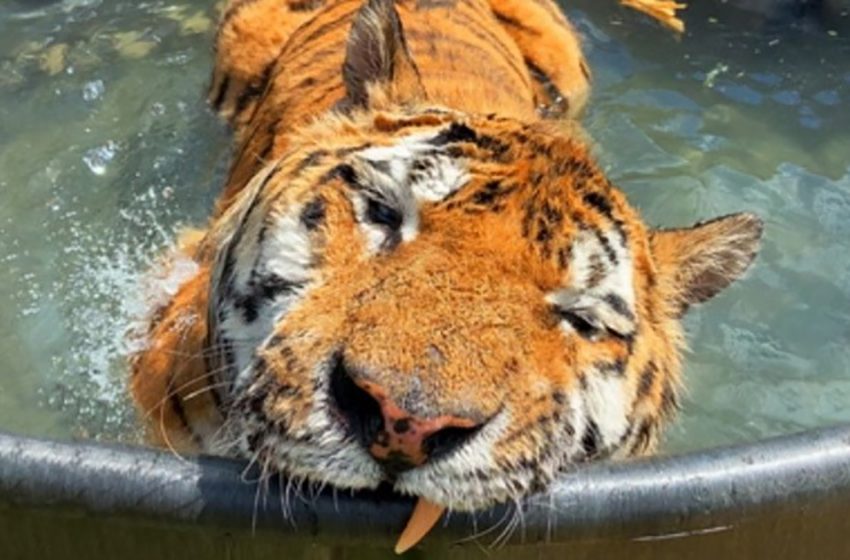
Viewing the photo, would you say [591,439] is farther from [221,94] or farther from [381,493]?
[221,94]

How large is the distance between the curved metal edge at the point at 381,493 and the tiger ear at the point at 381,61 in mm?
885

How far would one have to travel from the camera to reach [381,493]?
5.50 ft

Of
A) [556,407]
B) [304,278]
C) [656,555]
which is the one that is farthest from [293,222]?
[656,555]

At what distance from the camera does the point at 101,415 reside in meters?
3.27

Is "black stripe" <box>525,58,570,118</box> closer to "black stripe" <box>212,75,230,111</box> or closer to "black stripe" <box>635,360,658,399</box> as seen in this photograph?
"black stripe" <box>212,75,230,111</box>

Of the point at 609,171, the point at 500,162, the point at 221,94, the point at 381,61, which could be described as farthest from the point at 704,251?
the point at 221,94

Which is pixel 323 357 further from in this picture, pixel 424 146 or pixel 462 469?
pixel 424 146

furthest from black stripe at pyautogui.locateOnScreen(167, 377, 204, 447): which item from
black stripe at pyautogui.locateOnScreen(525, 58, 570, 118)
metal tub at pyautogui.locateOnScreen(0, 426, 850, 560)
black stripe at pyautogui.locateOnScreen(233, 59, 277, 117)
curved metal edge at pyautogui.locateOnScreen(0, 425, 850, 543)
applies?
black stripe at pyautogui.locateOnScreen(525, 58, 570, 118)

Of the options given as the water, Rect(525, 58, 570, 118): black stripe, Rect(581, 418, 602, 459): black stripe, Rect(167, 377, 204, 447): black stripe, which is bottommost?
the water

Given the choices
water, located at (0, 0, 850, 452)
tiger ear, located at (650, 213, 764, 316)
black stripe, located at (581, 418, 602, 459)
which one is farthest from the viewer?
water, located at (0, 0, 850, 452)

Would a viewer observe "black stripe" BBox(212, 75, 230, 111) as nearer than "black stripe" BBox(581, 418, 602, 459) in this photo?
No

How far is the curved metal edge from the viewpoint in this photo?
1737 mm

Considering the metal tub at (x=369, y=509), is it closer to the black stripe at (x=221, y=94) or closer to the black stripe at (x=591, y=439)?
the black stripe at (x=591, y=439)

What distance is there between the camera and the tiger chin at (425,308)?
5.28 ft
